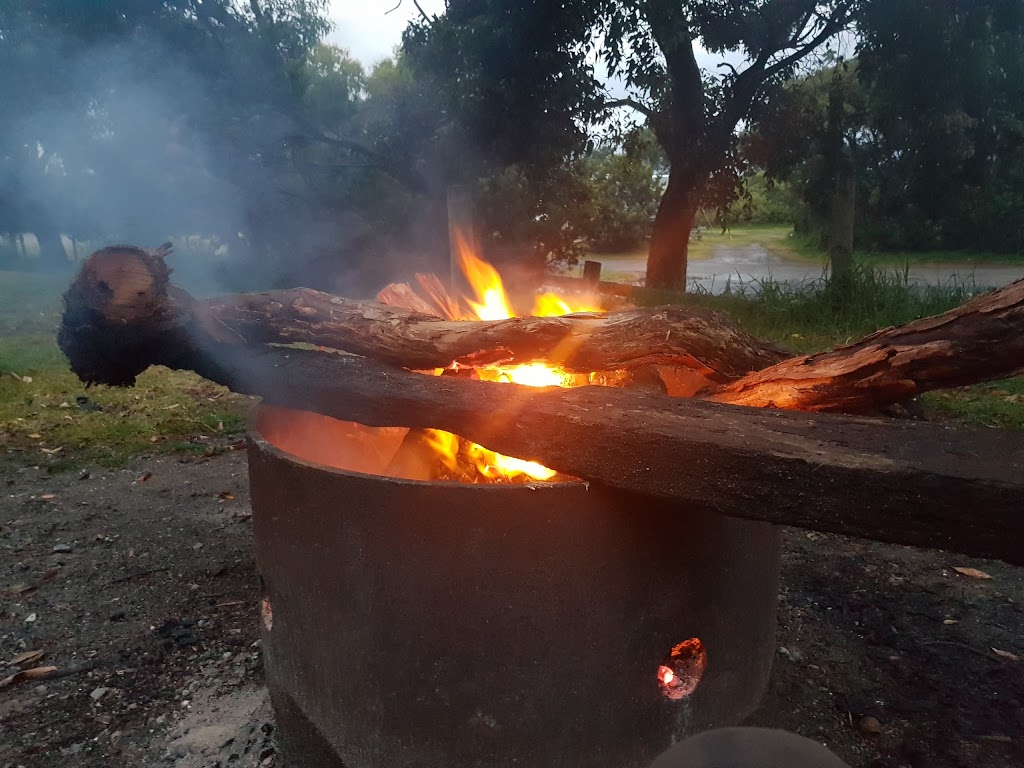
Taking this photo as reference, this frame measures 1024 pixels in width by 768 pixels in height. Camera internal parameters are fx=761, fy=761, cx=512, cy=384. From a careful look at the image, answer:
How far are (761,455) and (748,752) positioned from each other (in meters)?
0.59

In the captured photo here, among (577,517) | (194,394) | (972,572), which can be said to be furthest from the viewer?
(194,394)

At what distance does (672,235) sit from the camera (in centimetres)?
884

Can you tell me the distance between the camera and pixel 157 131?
801 centimetres

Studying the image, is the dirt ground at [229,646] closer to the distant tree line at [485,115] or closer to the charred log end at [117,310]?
the charred log end at [117,310]

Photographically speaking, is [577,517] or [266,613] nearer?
[577,517]

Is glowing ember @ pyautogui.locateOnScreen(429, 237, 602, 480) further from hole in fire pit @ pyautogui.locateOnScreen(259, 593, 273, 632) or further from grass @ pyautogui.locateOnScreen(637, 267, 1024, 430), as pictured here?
grass @ pyautogui.locateOnScreen(637, 267, 1024, 430)

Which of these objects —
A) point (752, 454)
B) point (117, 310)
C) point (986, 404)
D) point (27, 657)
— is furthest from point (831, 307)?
point (27, 657)

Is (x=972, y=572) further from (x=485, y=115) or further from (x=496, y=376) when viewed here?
(x=485, y=115)

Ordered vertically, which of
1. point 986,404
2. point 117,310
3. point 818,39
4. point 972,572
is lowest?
point 972,572

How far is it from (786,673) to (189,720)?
80.4 inches

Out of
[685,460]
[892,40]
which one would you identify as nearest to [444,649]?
[685,460]

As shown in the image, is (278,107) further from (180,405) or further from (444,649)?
(444,649)

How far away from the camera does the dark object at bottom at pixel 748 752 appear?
1.07 m

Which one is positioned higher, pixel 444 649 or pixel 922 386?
pixel 922 386
